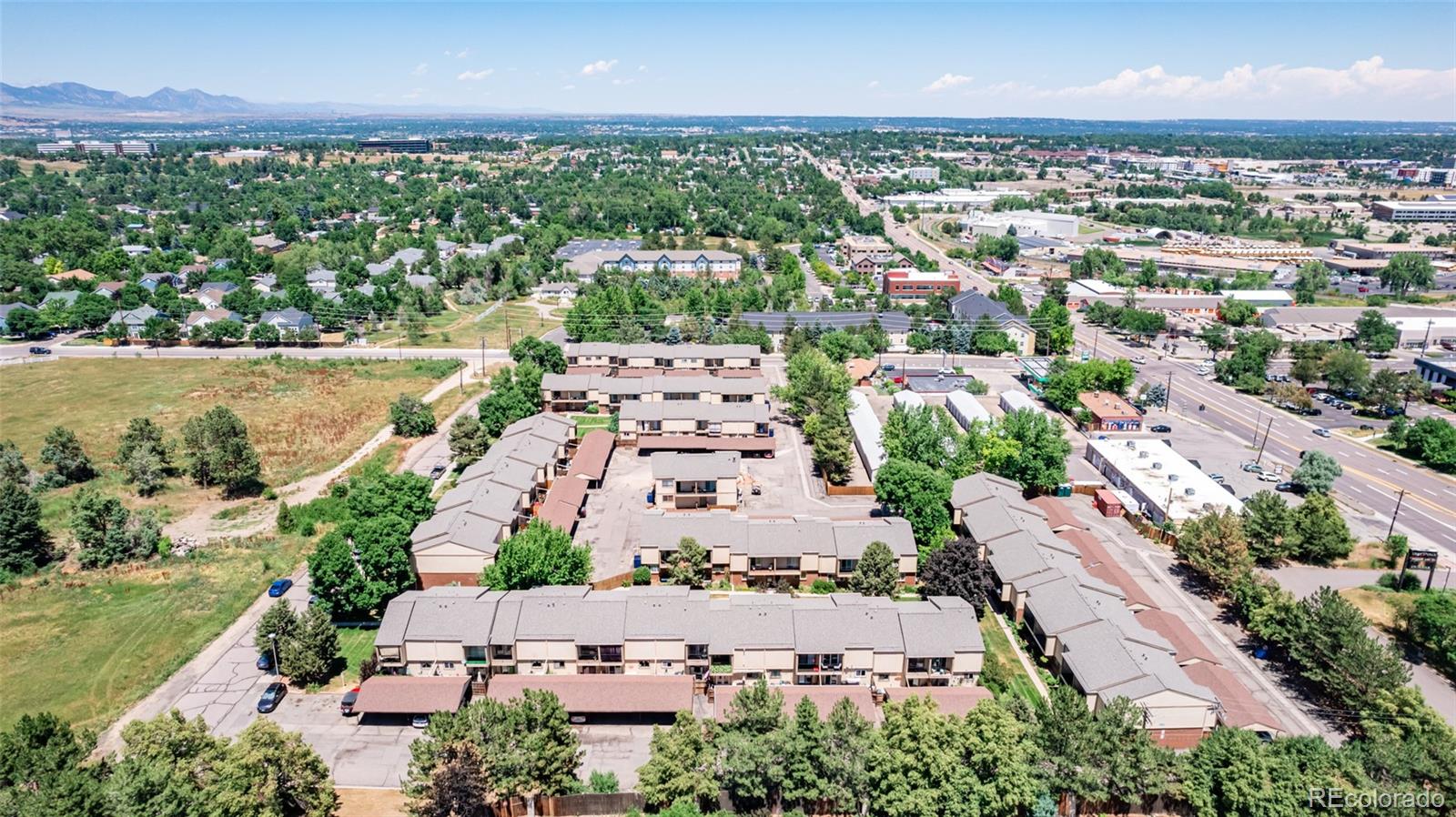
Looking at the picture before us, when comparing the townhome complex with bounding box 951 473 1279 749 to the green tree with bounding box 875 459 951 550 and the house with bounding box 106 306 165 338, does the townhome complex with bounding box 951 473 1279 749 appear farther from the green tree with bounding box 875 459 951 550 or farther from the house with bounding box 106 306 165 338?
the house with bounding box 106 306 165 338

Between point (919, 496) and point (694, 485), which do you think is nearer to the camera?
point (919, 496)

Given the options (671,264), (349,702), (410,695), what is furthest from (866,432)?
(671,264)

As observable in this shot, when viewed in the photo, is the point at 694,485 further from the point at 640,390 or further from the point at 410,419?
the point at 410,419

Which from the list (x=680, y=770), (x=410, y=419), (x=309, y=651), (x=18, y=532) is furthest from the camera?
(x=410, y=419)

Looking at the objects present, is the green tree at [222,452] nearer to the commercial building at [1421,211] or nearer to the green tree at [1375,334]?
the green tree at [1375,334]

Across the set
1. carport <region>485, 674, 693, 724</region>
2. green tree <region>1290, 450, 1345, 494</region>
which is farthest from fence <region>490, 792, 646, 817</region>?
green tree <region>1290, 450, 1345, 494</region>

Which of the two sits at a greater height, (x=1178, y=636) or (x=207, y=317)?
(x=207, y=317)

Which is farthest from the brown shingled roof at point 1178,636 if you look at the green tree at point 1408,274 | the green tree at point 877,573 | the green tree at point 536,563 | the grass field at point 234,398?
the green tree at point 1408,274
